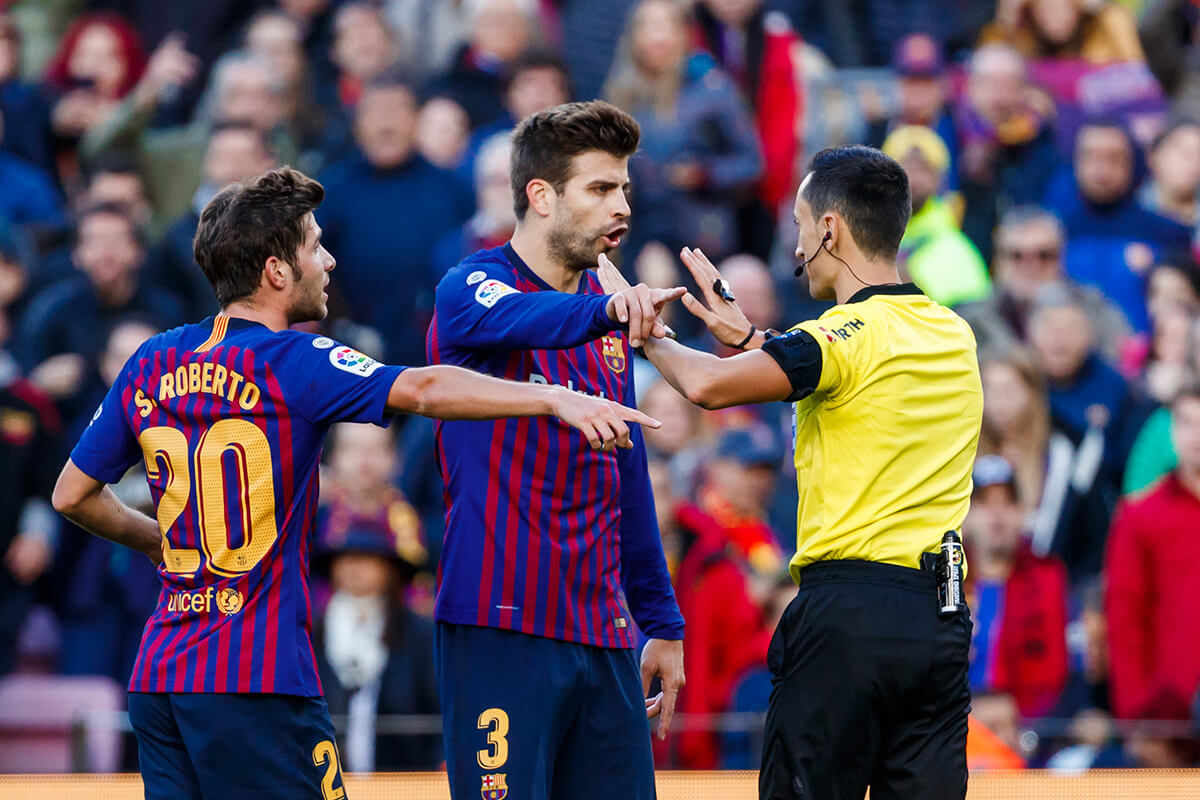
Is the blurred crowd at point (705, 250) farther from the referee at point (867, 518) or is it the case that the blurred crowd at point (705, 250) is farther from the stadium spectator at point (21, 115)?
the referee at point (867, 518)

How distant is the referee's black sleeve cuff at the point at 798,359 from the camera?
392cm

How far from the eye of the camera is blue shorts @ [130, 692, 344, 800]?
381 cm

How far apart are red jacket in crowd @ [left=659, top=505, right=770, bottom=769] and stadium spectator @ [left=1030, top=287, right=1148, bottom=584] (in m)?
1.63

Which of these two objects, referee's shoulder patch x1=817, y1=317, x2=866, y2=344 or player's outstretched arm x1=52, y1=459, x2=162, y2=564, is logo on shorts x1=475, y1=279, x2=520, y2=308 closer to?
referee's shoulder patch x1=817, y1=317, x2=866, y2=344

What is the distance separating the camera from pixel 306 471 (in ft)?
13.0

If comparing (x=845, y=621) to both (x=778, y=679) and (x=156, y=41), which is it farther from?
(x=156, y=41)

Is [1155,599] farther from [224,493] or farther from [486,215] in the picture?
[224,493]

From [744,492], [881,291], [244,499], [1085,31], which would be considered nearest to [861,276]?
[881,291]

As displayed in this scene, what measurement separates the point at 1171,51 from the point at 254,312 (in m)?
8.18

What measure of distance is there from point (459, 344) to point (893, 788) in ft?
5.20

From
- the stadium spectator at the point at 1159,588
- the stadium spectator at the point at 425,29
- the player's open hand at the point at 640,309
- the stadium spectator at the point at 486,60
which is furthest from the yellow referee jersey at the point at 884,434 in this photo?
the stadium spectator at the point at 425,29

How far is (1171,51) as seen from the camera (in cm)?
1050

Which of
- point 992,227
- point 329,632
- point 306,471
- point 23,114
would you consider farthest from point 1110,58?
point 306,471

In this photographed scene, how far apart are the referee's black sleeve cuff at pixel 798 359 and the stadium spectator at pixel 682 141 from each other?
5932mm
